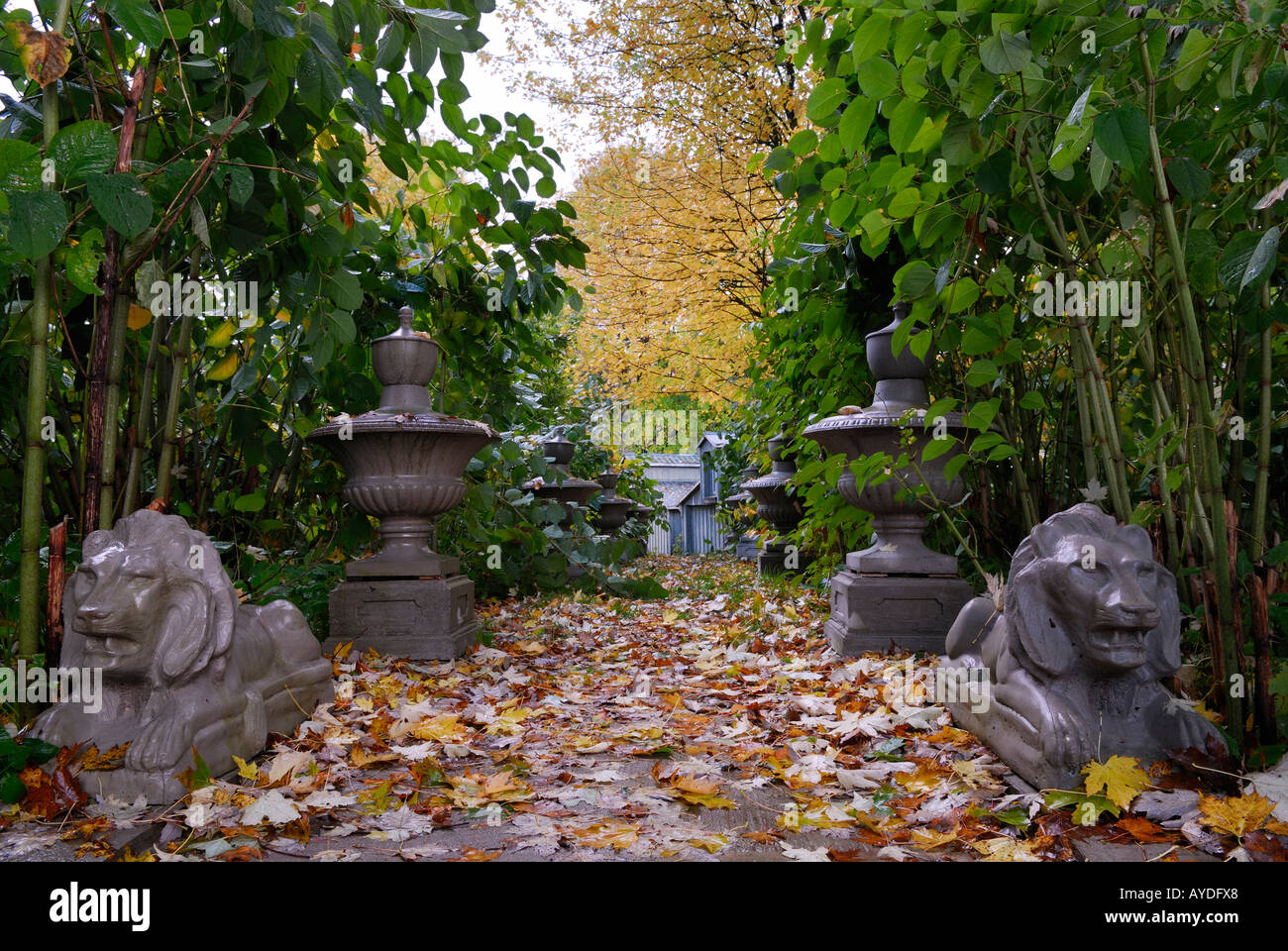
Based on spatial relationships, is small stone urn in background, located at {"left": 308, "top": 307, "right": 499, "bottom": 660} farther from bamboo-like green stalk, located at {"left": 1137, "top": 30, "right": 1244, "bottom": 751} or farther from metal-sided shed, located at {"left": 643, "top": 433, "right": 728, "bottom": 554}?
metal-sided shed, located at {"left": 643, "top": 433, "right": 728, "bottom": 554}

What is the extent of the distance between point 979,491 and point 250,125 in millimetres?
3707

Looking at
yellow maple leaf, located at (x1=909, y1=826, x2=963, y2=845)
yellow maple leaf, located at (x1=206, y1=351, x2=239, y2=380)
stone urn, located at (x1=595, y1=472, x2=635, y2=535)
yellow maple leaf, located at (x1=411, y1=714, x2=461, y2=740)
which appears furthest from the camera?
stone urn, located at (x1=595, y1=472, x2=635, y2=535)

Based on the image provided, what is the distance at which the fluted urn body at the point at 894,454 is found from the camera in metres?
4.07

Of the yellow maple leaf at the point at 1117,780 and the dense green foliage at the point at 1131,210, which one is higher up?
the dense green foliage at the point at 1131,210

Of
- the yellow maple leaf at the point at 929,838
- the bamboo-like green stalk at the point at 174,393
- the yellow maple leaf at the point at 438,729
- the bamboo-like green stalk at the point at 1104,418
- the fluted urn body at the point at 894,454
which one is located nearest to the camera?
the yellow maple leaf at the point at 929,838

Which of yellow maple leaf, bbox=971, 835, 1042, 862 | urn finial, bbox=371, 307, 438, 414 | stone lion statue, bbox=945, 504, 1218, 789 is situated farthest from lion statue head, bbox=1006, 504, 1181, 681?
urn finial, bbox=371, 307, 438, 414

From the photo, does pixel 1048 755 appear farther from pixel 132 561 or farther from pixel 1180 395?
pixel 132 561

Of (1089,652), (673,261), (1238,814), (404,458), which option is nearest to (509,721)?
(404,458)

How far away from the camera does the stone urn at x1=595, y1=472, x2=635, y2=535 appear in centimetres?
1224

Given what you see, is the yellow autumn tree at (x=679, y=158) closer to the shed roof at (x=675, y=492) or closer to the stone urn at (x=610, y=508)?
the stone urn at (x=610, y=508)

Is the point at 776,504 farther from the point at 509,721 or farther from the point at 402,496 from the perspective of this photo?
the point at 509,721

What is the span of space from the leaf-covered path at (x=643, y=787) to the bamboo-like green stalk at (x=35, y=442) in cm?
60

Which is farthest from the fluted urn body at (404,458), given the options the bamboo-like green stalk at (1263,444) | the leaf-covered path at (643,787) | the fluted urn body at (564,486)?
the fluted urn body at (564,486)

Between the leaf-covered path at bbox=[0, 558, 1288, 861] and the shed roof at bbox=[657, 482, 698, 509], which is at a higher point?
the shed roof at bbox=[657, 482, 698, 509]
